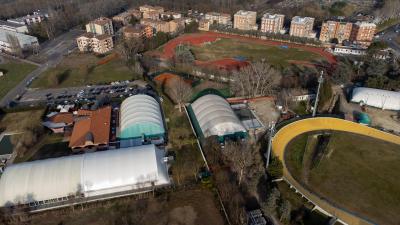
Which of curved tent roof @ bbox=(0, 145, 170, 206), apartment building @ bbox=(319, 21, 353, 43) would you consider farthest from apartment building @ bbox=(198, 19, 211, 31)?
curved tent roof @ bbox=(0, 145, 170, 206)

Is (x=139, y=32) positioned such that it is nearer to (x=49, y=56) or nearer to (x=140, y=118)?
(x=49, y=56)

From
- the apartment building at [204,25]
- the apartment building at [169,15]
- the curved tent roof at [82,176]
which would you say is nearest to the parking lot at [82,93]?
the curved tent roof at [82,176]

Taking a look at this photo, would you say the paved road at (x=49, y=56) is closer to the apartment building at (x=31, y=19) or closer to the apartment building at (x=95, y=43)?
the apartment building at (x=95, y=43)

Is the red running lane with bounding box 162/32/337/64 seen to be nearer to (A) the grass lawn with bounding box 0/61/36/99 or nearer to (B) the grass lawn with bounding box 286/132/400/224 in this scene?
(A) the grass lawn with bounding box 0/61/36/99

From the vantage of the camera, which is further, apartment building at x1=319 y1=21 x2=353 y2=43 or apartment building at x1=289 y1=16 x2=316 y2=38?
apartment building at x1=289 y1=16 x2=316 y2=38

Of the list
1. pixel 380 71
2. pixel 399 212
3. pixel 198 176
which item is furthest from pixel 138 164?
pixel 380 71
